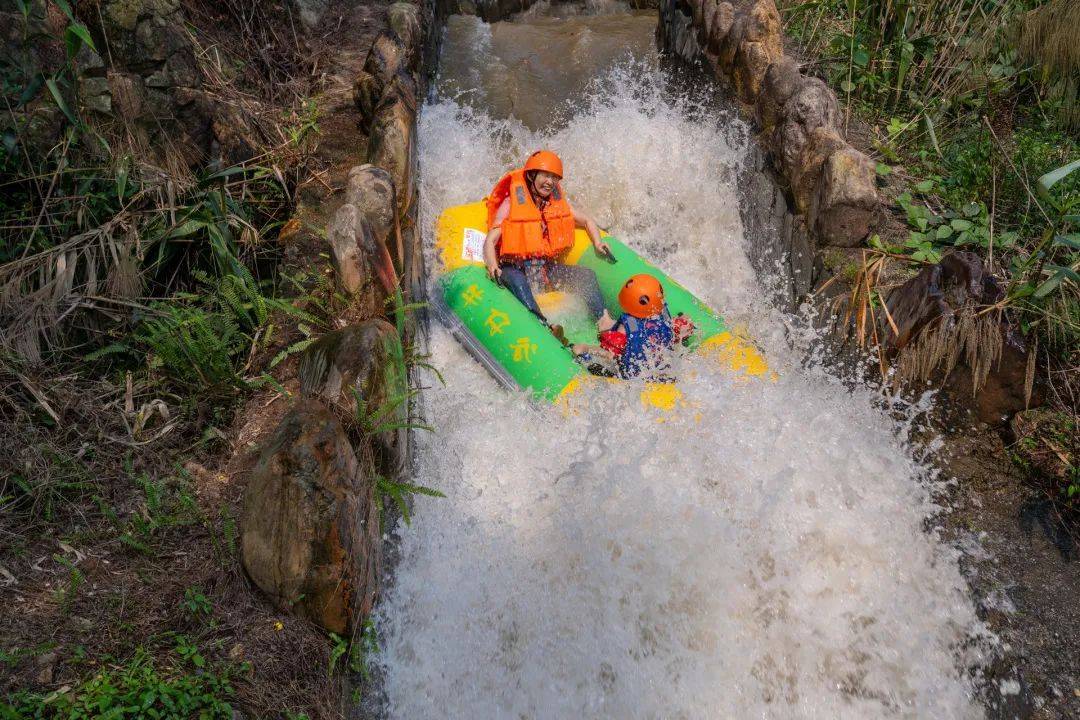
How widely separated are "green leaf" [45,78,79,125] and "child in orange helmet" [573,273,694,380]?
8.61 feet

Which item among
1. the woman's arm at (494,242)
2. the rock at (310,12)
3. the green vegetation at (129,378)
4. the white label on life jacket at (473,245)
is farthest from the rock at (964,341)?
the rock at (310,12)

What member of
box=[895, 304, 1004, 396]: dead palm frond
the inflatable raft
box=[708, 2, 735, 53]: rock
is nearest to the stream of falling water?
the inflatable raft

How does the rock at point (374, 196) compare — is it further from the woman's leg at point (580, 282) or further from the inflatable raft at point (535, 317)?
the woman's leg at point (580, 282)

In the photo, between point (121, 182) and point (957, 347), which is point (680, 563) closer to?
point (957, 347)

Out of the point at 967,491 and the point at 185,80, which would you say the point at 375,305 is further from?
the point at 967,491

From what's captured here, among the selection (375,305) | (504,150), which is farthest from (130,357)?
(504,150)

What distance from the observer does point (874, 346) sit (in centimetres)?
378

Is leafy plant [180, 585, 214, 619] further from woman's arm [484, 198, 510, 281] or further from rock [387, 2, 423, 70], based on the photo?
rock [387, 2, 423, 70]

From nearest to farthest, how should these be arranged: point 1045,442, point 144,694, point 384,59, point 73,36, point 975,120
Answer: point 144,694 < point 73,36 < point 1045,442 < point 975,120 < point 384,59

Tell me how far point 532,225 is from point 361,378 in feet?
6.11

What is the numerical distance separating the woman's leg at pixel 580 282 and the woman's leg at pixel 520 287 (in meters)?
0.25

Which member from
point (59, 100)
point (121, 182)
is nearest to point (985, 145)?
point (121, 182)

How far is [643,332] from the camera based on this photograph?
154 inches

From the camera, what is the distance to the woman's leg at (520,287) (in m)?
4.33
